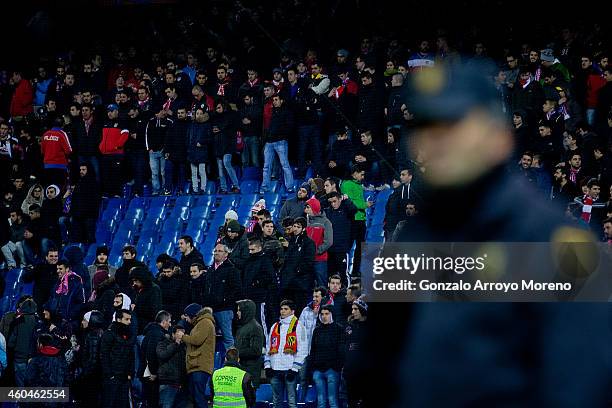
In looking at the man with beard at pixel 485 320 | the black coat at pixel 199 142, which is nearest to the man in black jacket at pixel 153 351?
the black coat at pixel 199 142

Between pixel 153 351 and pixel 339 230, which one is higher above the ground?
pixel 339 230

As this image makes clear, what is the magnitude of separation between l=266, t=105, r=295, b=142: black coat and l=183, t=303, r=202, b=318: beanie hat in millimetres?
3244

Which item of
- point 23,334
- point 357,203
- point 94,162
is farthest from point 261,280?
point 94,162

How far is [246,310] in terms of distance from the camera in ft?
33.3

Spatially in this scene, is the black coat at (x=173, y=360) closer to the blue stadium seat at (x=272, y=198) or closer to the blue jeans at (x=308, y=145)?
the blue stadium seat at (x=272, y=198)

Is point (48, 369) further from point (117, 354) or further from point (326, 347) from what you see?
point (326, 347)

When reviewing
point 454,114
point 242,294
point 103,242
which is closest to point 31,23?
point 103,242

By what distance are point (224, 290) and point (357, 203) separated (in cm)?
180

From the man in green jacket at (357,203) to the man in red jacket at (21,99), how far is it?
6.54 meters

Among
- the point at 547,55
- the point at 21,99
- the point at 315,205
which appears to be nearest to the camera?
the point at 315,205

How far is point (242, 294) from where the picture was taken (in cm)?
1053

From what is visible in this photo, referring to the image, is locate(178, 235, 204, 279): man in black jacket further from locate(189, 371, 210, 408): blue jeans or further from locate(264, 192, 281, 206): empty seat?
locate(264, 192, 281, 206): empty seat

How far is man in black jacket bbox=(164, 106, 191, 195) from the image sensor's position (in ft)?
46.1

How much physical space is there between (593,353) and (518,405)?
11cm
